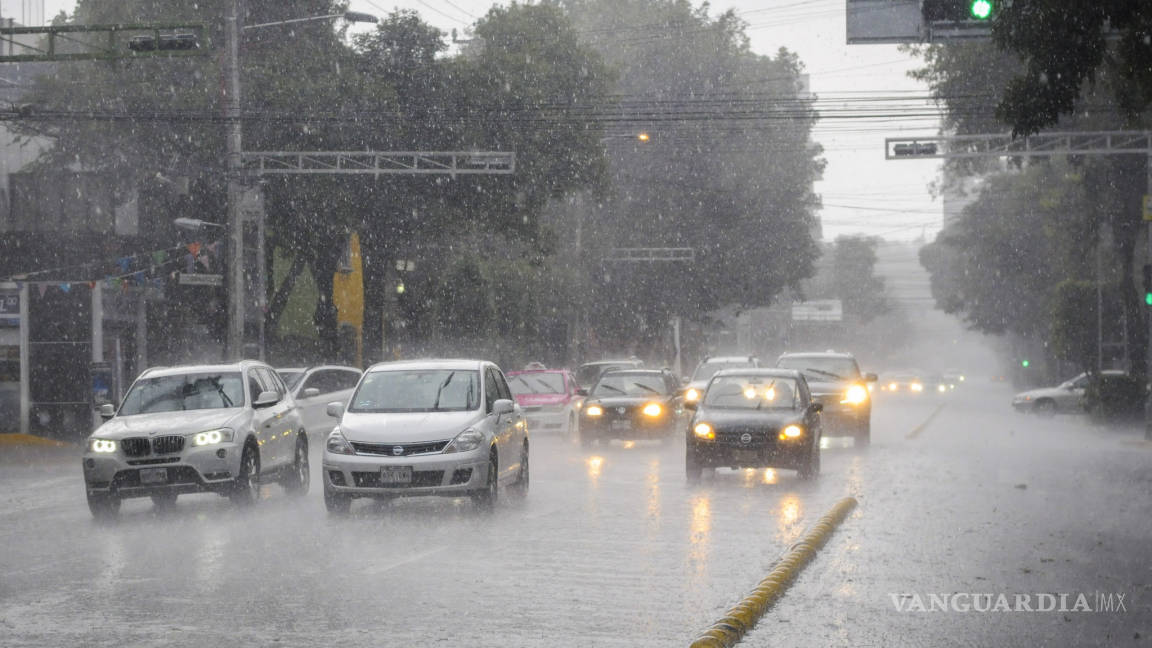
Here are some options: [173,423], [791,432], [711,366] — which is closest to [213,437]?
[173,423]

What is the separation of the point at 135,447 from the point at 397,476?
310 centimetres

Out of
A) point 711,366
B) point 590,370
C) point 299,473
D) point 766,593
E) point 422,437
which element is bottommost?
point 590,370

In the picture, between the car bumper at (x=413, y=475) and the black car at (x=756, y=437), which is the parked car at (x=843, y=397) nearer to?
the black car at (x=756, y=437)

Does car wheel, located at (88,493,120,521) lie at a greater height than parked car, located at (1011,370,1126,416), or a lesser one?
greater

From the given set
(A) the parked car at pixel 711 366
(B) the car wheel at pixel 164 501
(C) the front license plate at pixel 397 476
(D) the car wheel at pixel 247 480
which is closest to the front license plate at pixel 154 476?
(D) the car wheel at pixel 247 480

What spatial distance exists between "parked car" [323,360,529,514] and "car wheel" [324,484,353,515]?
0.01m

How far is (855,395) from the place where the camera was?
96.2 feet

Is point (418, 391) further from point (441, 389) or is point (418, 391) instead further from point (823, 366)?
point (823, 366)

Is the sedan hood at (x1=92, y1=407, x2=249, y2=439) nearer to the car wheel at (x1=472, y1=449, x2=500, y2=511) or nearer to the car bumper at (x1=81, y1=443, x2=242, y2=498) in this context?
the car bumper at (x1=81, y1=443, x2=242, y2=498)

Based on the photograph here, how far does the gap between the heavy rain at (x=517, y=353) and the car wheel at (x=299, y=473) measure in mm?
71

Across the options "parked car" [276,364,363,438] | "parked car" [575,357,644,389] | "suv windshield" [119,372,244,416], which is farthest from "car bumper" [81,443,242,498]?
"parked car" [575,357,644,389]

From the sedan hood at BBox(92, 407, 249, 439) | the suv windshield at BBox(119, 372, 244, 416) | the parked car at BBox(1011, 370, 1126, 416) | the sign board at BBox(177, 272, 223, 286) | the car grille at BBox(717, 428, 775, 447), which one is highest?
the sign board at BBox(177, 272, 223, 286)

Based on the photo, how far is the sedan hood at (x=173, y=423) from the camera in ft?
55.1

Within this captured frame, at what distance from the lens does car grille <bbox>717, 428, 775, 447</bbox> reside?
802 inches
